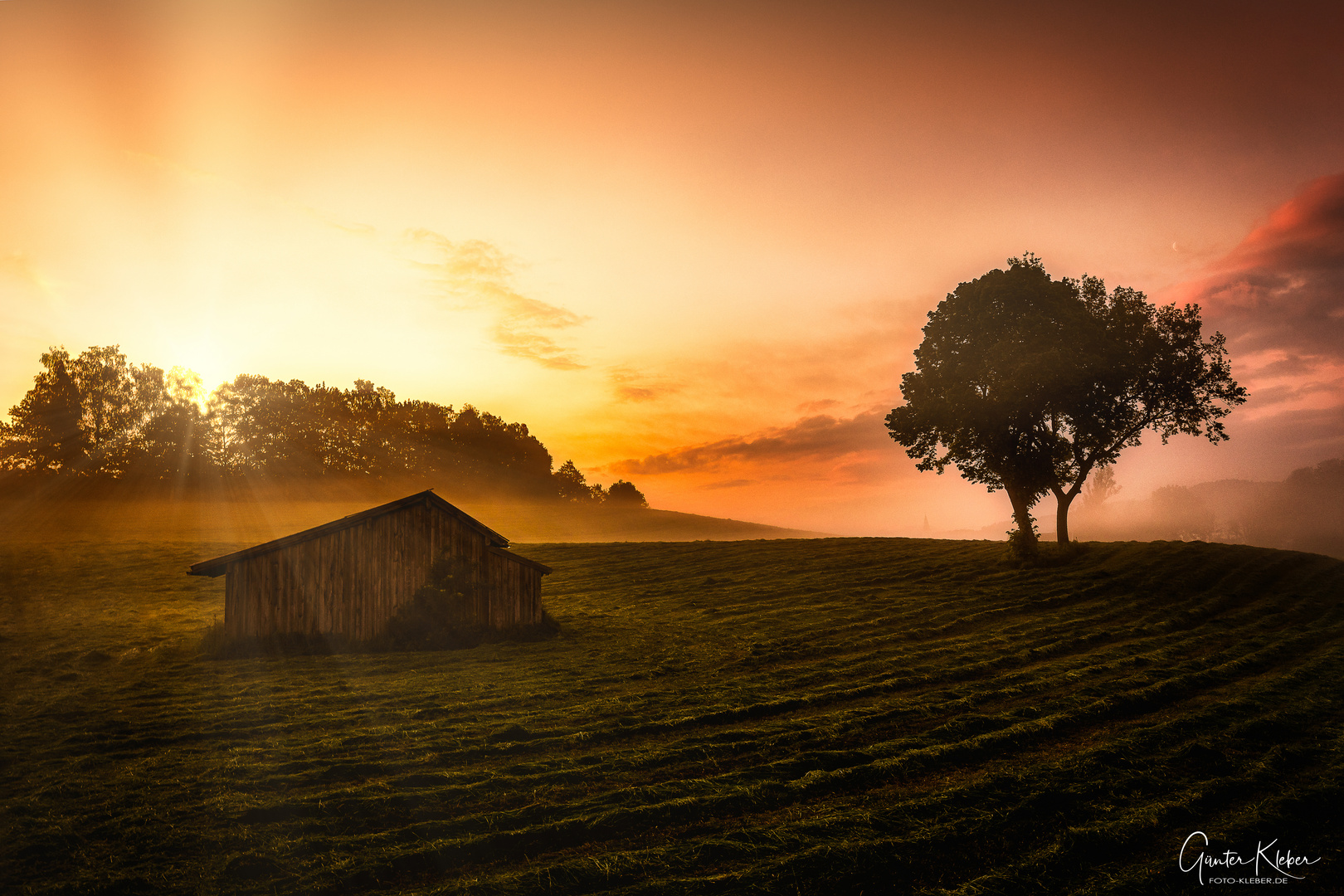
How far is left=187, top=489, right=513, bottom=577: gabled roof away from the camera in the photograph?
24734mm

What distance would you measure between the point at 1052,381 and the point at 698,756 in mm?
31460

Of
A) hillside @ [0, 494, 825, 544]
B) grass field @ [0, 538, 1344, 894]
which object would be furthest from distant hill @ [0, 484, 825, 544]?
grass field @ [0, 538, 1344, 894]

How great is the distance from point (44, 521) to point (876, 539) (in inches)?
3080

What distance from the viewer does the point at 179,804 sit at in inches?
452

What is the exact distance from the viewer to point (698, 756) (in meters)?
13.8

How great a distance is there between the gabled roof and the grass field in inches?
135

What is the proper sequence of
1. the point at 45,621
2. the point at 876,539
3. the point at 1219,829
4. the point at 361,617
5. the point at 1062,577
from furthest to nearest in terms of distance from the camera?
the point at 876,539 → the point at 1062,577 → the point at 45,621 → the point at 361,617 → the point at 1219,829

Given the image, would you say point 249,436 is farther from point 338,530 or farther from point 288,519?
point 338,530

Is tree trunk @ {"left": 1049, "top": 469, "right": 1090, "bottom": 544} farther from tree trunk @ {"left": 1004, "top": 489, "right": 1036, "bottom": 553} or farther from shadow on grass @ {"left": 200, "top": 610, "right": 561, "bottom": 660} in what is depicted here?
shadow on grass @ {"left": 200, "top": 610, "right": 561, "bottom": 660}

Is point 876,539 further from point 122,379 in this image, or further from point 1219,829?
point 122,379

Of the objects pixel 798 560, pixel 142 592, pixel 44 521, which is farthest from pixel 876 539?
pixel 44 521

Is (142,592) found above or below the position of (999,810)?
above

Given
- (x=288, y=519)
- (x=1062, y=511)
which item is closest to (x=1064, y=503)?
(x=1062, y=511)

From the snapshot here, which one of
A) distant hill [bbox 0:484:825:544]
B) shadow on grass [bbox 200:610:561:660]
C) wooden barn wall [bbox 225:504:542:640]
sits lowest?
shadow on grass [bbox 200:610:561:660]
